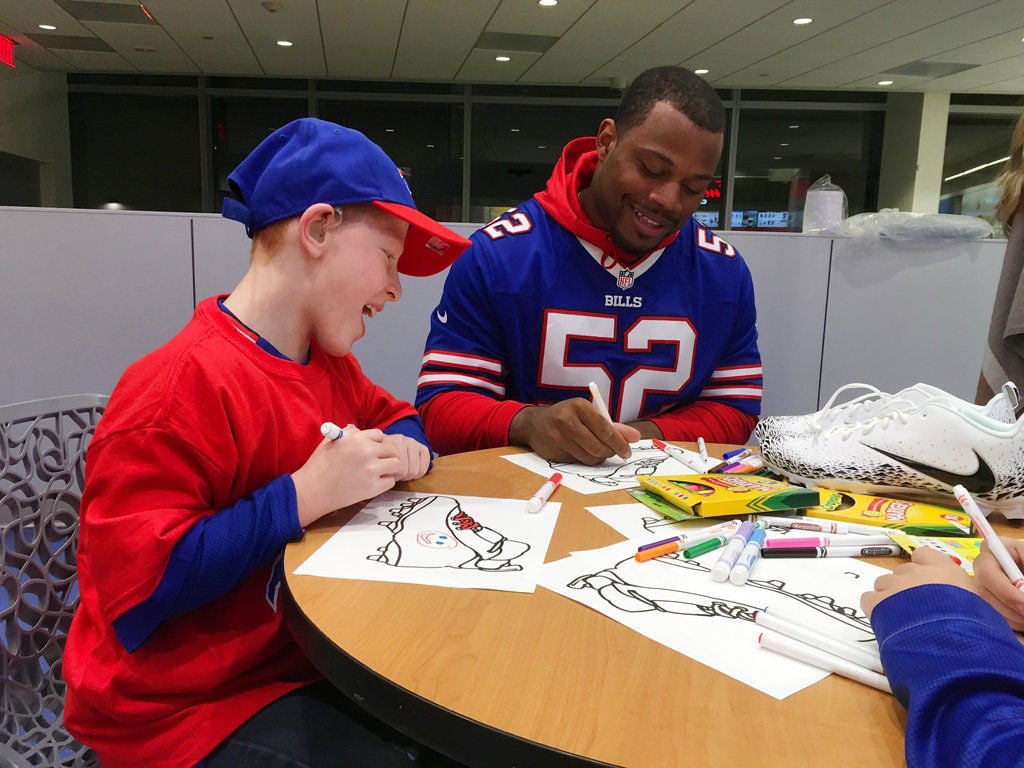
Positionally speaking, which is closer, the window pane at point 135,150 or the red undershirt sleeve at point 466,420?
the red undershirt sleeve at point 466,420

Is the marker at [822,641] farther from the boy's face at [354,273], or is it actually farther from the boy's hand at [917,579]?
the boy's face at [354,273]

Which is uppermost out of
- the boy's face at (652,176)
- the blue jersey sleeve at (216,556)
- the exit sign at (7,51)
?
the exit sign at (7,51)

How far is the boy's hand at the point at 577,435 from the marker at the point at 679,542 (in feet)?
0.99

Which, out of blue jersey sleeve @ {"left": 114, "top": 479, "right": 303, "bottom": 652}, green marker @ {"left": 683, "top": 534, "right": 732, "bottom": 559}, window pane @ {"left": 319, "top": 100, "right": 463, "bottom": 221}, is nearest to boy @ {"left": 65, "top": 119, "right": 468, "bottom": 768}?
blue jersey sleeve @ {"left": 114, "top": 479, "right": 303, "bottom": 652}

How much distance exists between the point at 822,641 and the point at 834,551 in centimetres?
23

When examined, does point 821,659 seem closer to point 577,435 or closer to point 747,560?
point 747,560

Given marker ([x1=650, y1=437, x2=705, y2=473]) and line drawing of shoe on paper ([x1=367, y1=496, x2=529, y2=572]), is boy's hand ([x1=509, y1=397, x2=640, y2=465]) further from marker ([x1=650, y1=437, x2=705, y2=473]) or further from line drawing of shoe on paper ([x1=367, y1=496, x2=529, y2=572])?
line drawing of shoe on paper ([x1=367, y1=496, x2=529, y2=572])

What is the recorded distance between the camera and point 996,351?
1.63m

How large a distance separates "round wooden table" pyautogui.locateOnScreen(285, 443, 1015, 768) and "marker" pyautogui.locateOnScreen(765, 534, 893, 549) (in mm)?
237

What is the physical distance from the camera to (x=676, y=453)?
1.21 m

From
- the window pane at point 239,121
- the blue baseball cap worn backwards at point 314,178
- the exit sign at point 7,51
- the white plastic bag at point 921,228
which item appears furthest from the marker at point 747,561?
the window pane at point 239,121

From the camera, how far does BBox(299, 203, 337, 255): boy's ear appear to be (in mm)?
866

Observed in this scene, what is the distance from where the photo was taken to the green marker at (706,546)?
747 mm

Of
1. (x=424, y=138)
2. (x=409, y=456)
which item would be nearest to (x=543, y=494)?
(x=409, y=456)
